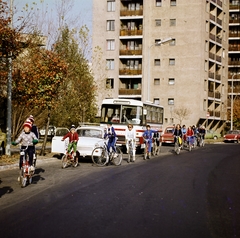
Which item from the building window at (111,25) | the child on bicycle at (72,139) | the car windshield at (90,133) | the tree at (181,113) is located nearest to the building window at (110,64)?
the building window at (111,25)

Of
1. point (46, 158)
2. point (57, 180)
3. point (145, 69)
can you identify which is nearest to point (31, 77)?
point (46, 158)

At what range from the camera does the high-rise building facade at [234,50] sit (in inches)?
3206

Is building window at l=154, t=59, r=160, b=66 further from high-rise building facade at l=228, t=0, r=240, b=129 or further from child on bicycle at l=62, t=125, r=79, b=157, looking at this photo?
child on bicycle at l=62, t=125, r=79, b=157

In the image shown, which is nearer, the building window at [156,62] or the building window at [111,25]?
the building window at [156,62]

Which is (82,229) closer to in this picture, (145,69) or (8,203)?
(8,203)

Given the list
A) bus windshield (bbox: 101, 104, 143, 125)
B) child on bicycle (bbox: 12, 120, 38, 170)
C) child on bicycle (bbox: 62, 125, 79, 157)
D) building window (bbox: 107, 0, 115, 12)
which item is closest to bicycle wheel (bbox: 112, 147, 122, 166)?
child on bicycle (bbox: 62, 125, 79, 157)

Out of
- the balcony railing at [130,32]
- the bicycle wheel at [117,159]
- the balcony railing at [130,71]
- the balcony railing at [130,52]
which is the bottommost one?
the bicycle wheel at [117,159]

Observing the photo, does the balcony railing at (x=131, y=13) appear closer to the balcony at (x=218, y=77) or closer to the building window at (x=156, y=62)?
the building window at (x=156, y=62)

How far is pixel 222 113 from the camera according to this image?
77.9 m

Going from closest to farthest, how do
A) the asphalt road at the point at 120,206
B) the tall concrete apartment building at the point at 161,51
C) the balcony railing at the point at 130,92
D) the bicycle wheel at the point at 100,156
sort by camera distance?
the asphalt road at the point at 120,206 < the bicycle wheel at the point at 100,156 < the tall concrete apartment building at the point at 161,51 < the balcony railing at the point at 130,92

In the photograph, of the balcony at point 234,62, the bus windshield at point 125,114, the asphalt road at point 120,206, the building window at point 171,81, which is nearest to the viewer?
the asphalt road at point 120,206

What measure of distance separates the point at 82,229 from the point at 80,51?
2917 cm

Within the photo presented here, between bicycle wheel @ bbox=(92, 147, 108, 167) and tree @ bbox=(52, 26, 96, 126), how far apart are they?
14.5 meters

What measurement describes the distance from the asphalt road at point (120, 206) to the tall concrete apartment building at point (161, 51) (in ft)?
176
